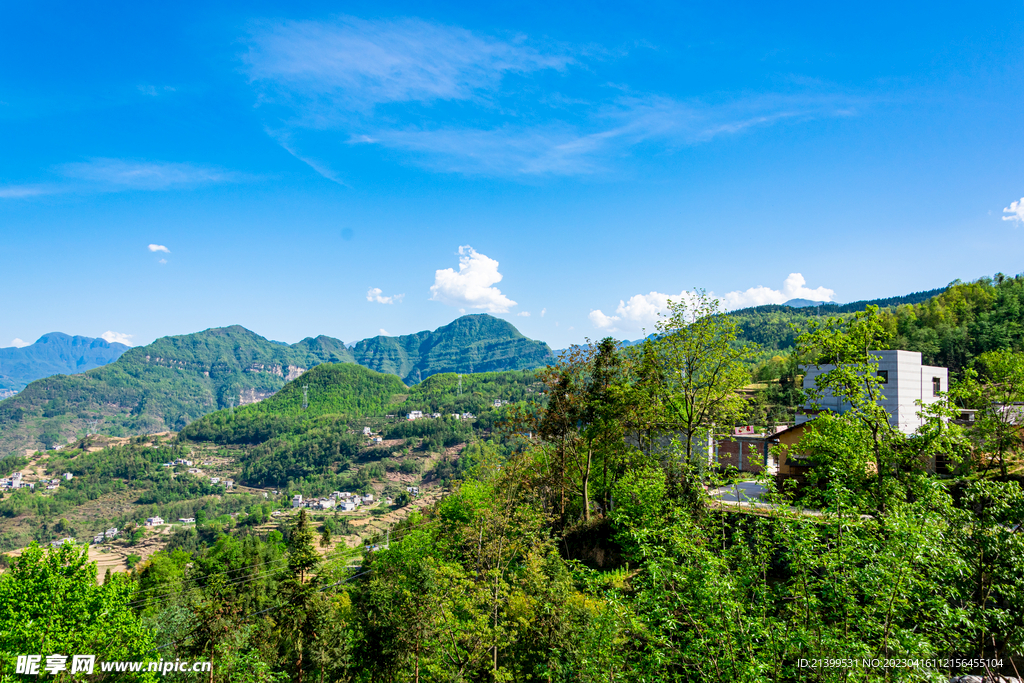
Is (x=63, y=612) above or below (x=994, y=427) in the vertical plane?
below

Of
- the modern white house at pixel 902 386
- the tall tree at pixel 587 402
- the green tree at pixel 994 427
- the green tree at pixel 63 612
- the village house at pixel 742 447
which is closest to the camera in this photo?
the green tree at pixel 994 427

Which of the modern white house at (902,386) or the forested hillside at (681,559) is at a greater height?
the modern white house at (902,386)

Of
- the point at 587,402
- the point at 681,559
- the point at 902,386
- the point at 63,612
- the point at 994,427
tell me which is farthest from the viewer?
the point at 902,386

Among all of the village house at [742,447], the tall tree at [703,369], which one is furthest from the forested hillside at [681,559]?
the village house at [742,447]

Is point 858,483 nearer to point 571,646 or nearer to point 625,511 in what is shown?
point 625,511

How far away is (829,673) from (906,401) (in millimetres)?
36762

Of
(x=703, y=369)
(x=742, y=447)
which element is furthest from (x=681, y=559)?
(x=742, y=447)

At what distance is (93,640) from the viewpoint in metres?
20.2

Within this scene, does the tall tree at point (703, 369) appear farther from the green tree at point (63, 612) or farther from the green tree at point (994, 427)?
the green tree at point (63, 612)

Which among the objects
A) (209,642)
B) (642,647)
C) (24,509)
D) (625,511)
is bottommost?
(24,509)

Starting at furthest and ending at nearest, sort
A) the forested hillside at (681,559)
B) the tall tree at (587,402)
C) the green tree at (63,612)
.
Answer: the tall tree at (587,402)
the green tree at (63,612)
the forested hillside at (681,559)

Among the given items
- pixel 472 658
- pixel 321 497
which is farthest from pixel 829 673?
pixel 321 497

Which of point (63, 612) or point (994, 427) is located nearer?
point (994, 427)

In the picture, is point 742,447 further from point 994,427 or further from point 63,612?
point 63,612
